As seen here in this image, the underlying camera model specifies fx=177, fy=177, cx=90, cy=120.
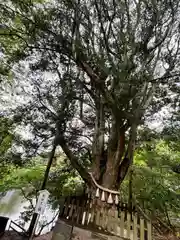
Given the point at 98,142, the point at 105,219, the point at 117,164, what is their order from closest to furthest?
the point at 105,219, the point at 117,164, the point at 98,142

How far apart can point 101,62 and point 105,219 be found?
3829mm

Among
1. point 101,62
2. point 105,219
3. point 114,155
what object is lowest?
point 105,219

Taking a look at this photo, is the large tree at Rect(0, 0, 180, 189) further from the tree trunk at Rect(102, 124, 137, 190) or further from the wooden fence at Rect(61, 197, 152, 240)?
the wooden fence at Rect(61, 197, 152, 240)

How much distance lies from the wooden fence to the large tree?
0.66 m

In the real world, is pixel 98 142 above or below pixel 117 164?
above

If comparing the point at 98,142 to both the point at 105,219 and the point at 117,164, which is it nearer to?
the point at 117,164

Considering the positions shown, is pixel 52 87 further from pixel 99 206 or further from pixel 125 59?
pixel 99 206

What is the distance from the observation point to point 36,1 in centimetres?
625

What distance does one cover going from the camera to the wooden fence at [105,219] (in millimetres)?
3039

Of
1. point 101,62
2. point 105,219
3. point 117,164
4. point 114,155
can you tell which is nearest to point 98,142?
point 114,155

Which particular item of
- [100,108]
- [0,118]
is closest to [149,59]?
[100,108]

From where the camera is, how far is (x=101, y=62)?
4.94 meters

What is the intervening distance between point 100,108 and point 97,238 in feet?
11.3

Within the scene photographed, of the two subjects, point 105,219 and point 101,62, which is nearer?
point 105,219
